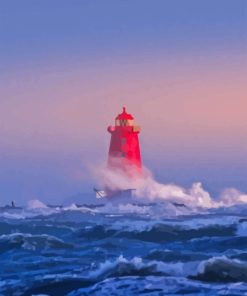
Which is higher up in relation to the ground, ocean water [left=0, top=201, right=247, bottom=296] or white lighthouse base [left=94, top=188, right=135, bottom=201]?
white lighthouse base [left=94, top=188, right=135, bottom=201]

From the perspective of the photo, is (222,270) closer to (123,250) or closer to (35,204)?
(123,250)

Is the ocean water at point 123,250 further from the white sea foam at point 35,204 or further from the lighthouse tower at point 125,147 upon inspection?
the lighthouse tower at point 125,147

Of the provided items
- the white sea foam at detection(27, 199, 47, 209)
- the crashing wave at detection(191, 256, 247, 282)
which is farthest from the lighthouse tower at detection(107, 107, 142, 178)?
the crashing wave at detection(191, 256, 247, 282)

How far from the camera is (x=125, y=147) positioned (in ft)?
19.9

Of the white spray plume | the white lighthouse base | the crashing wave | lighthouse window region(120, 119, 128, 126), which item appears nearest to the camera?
the crashing wave

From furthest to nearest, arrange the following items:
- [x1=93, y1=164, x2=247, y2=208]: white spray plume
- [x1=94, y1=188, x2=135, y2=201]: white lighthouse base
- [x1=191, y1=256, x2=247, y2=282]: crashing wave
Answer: [x1=94, y1=188, x2=135, y2=201]: white lighthouse base, [x1=93, y1=164, x2=247, y2=208]: white spray plume, [x1=191, y1=256, x2=247, y2=282]: crashing wave

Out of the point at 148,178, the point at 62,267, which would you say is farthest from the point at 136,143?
the point at 62,267

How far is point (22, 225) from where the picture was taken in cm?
545

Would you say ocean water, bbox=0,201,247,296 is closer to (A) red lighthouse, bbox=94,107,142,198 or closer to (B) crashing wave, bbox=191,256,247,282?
(B) crashing wave, bbox=191,256,247,282

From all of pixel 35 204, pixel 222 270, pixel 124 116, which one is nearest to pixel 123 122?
pixel 124 116

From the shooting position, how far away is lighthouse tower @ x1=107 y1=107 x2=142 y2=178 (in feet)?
16.1

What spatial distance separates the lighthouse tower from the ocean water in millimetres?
337

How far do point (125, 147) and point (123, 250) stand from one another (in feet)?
5.55

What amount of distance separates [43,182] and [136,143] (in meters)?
0.78
